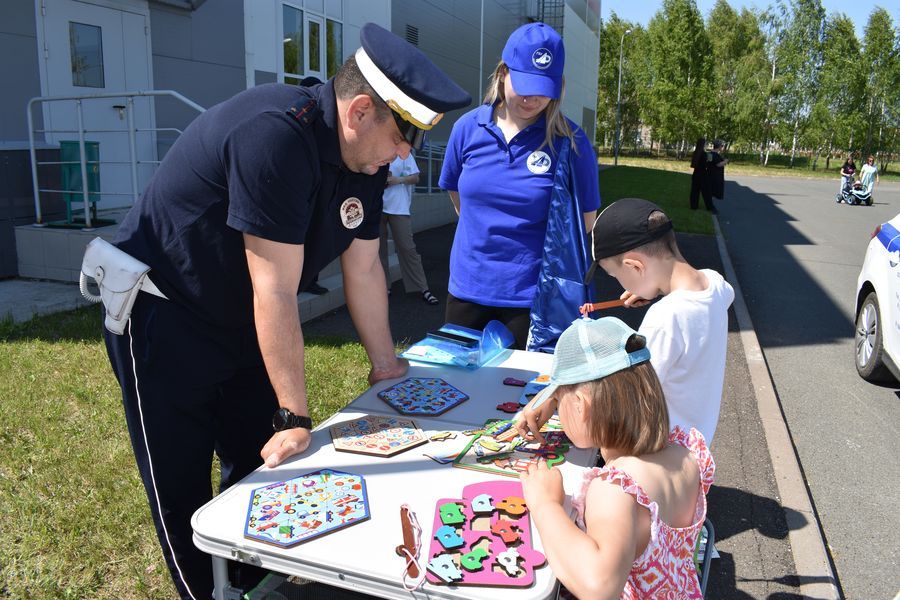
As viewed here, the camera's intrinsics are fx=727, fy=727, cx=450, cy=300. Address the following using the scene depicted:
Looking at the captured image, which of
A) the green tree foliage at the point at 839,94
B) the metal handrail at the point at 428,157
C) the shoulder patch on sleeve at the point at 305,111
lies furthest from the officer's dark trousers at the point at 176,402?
the green tree foliage at the point at 839,94

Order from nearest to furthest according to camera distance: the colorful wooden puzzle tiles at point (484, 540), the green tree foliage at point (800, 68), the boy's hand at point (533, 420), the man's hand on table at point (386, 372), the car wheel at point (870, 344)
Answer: the colorful wooden puzzle tiles at point (484, 540)
the boy's hand at point (533, 420)
the man's hand on table at point (386, 372)
the car wheel at point (870, 344)
the green tree foliage at point (800, 68)

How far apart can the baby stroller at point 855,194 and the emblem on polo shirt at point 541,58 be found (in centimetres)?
Result: 2171

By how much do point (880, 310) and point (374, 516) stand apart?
5055 millimetres

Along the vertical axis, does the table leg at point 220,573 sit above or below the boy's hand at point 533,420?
below

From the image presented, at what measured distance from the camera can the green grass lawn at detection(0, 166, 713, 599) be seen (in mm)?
2842

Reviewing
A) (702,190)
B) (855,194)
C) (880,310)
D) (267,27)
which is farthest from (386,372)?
(855,194)

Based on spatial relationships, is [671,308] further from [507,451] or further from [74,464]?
[74,464]

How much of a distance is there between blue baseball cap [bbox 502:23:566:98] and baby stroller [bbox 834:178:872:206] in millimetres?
21646

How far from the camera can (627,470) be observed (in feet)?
5.13

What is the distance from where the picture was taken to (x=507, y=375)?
269 cm

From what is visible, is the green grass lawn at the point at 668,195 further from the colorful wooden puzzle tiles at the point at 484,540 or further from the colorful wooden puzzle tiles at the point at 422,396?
the colorful wooden puzzle tiles at the point at 484,540

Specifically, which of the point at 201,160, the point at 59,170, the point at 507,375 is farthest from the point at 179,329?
the point at 59,170

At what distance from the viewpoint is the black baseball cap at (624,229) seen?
2168 mm

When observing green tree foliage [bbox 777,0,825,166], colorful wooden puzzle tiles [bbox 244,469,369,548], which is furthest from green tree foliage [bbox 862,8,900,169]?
colorful wooden puzzle tiles [bbox 244,469,369,548]
